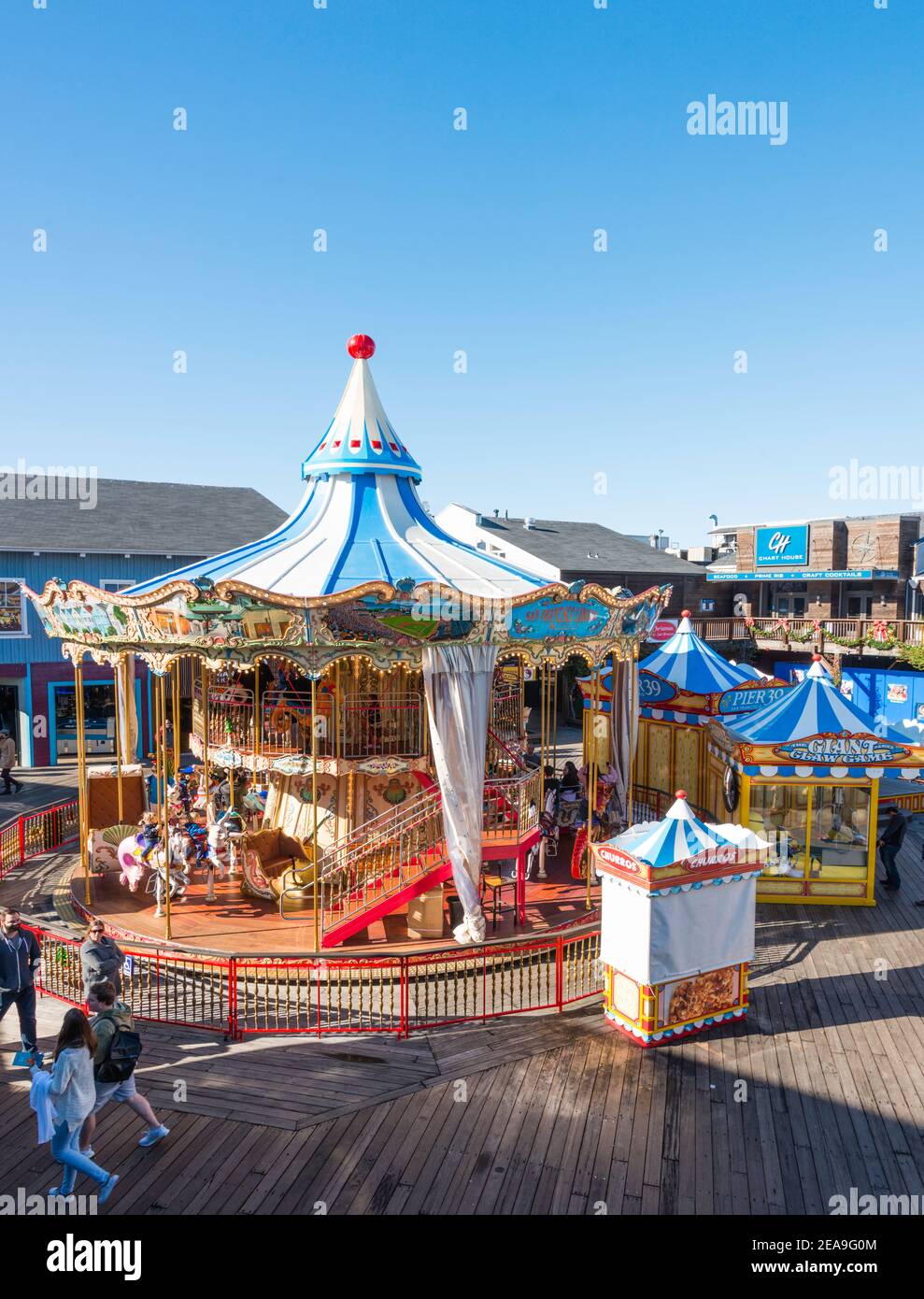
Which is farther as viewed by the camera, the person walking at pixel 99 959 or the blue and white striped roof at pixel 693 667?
the blue and white striped roof at pixel 693 667

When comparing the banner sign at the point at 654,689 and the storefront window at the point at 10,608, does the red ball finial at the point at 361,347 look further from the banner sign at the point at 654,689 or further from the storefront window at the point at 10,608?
the storefront window at the point at 10,608

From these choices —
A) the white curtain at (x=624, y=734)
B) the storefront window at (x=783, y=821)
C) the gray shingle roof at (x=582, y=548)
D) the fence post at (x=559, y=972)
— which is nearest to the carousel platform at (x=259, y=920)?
the fence post at (x=559, y=972)

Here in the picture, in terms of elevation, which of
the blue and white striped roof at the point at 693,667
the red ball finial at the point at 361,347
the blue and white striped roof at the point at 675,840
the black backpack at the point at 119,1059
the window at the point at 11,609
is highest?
the red ball finial at the point at 361,347

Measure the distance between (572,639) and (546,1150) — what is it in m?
6.51

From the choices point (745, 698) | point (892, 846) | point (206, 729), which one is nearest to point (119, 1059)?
point (206, 729)

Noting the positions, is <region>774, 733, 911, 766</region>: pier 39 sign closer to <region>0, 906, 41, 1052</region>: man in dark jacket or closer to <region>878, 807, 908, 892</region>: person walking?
<region>878, 807, 908, 892</region>: person walking

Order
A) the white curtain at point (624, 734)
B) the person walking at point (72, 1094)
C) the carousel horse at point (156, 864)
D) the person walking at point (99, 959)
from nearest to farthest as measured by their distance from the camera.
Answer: the person walking at point (72, 1094) < the person walking at point (99, 959) < the carousel horse at point (156, 864) < the white curtain at point (624, 734)

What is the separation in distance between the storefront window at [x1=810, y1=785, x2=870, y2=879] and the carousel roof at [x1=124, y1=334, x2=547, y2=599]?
6174 mm

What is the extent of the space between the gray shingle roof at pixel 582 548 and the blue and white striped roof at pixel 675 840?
2448 cm

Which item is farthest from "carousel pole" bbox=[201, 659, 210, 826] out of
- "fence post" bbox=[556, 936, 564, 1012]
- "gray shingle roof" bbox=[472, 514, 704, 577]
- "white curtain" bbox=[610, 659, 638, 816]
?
"gray shingle roof" bbox=[472, 514, 704, 577]

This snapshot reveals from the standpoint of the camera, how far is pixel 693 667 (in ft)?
61.4

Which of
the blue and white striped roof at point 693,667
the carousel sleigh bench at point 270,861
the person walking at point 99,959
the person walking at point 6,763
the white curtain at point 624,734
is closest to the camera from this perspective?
the person walking at point 99,959

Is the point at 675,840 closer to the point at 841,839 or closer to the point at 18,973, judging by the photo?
the point at 841,839

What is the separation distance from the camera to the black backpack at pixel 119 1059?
6273 mm
